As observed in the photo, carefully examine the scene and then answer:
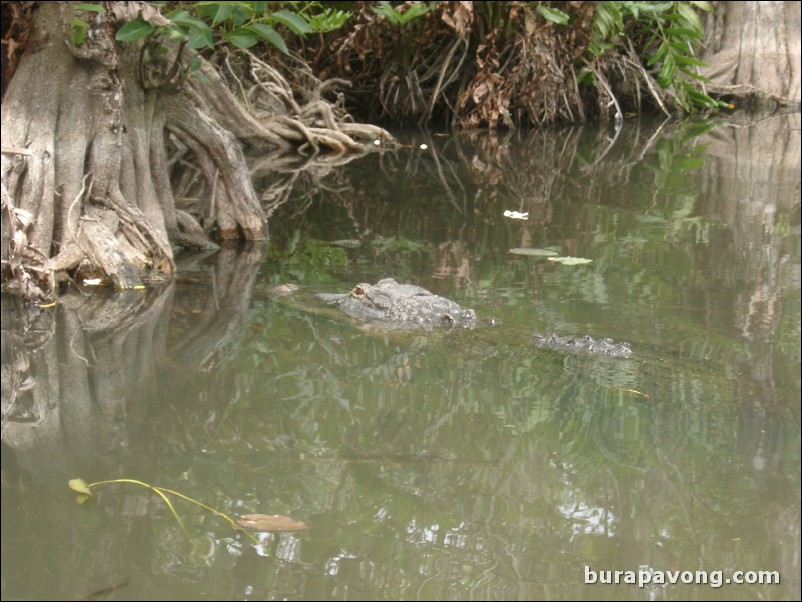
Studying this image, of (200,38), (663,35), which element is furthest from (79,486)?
(663,35)

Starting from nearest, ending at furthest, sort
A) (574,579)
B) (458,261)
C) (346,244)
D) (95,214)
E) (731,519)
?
(574,579)
(731,519)
(95,214)
(458,261)
(346,244)

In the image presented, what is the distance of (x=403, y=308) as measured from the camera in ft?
15.8

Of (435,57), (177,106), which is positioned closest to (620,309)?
(177,106)

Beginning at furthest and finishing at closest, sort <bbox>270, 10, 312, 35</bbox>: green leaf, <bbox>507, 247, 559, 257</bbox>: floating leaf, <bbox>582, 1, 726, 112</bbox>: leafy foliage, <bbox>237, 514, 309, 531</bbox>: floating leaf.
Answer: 1. <bbox>582, 1, 726, 112</bbox>: leafy foliage
2. <bbox>507, 247, 559, 257</bbox>: floating leaf
3. <bbox>270, 10, 312, 35</bbox>: green leaf
4. <bbox>237, 514, 309, 531</bbox>: floating leaf

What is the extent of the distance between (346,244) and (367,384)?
2672 mm

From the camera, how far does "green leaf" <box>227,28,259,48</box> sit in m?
5.25

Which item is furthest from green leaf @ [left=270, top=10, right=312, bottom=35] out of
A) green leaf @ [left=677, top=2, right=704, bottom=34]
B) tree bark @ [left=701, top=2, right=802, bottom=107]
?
tree bark @ [left=701, top=2, right=802, bottom=107]

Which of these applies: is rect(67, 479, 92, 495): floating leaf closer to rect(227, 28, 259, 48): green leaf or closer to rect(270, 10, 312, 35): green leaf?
rect(270, 10, 312, 35): green leaf

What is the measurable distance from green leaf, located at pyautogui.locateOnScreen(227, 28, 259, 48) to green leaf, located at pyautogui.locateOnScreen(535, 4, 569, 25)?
284 inches

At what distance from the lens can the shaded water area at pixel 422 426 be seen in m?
2.66

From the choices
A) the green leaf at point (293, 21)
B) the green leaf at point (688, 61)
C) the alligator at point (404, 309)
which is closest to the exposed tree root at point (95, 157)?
the green leaf at point (293, 21)

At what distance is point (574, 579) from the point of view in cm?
261

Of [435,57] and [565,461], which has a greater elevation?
[435,57]

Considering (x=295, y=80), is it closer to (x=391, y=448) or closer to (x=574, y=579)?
(x=391, y=448)
